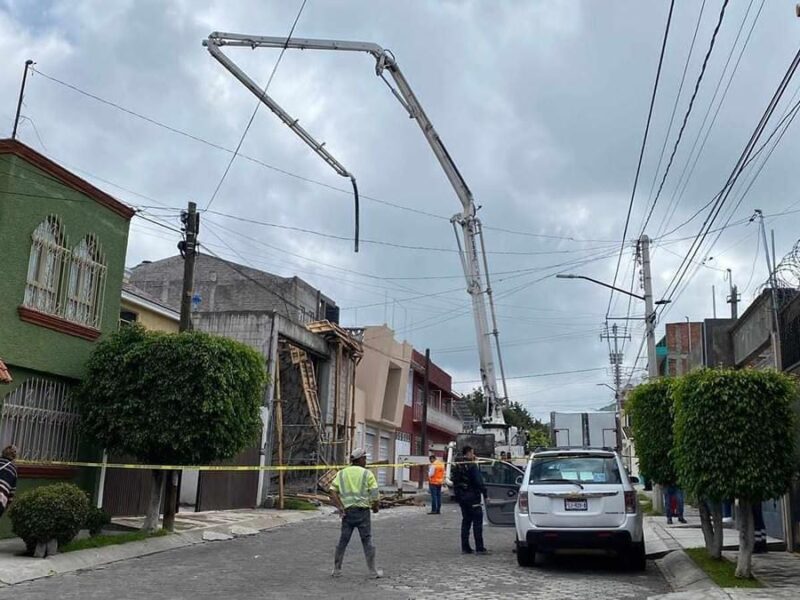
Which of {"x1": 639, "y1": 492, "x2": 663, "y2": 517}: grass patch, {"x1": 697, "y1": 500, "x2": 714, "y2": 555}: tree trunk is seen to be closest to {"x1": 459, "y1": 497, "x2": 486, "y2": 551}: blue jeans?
{"x1": 697, "y1": 500, "x2": 714, "y2": 555}: tree trunk

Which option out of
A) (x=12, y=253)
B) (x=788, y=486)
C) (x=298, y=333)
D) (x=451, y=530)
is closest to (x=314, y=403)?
(x=298, y=333)

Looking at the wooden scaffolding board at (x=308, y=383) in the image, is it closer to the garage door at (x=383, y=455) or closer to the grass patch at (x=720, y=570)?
the garage door at (x=383, y=455)

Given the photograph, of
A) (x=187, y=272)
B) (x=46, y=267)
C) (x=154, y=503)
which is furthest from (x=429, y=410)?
(x=46, y=267)

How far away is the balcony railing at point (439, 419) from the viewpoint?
1823 inches

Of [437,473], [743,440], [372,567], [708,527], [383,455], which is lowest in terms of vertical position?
[372,567]

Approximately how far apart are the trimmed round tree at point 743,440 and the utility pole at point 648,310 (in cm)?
1384

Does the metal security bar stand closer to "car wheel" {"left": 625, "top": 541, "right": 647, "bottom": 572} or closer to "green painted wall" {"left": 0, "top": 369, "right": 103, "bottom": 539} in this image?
"green painted wall" {"left": 0, "top": 369, "right": 103, "bottom": 539}

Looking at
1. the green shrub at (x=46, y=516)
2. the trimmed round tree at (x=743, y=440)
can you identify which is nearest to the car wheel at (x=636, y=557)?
the trimmed round tree at (x=743, y=440)

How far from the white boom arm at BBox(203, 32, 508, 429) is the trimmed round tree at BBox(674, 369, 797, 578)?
42.1 ft

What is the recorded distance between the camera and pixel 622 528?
36.5 feet

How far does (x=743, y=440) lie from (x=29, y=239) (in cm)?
1121

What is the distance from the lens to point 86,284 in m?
15.4

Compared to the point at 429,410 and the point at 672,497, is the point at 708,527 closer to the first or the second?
the point at 672,497

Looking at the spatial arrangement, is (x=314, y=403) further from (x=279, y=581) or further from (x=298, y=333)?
(x=279, y=581)
